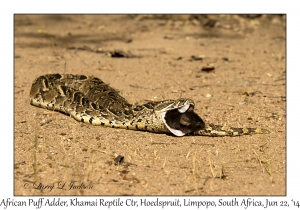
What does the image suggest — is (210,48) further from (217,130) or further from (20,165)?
(20,165)

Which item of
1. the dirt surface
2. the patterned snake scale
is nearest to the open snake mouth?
the patterned snake scale

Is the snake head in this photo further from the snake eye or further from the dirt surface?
the dirt surface

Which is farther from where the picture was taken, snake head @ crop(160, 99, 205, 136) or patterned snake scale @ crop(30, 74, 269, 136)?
patterned snake scale @ crop(30, 74, 269, 136)

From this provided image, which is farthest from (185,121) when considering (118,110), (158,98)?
(158,98)

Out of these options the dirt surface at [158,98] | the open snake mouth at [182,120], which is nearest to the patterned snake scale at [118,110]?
the open snake mouth at [182,120]

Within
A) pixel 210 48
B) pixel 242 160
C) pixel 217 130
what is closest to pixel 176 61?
pixel 210 48

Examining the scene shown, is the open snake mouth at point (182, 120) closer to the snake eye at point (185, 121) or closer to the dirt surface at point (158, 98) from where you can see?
the snake eye at point (185, 121)
